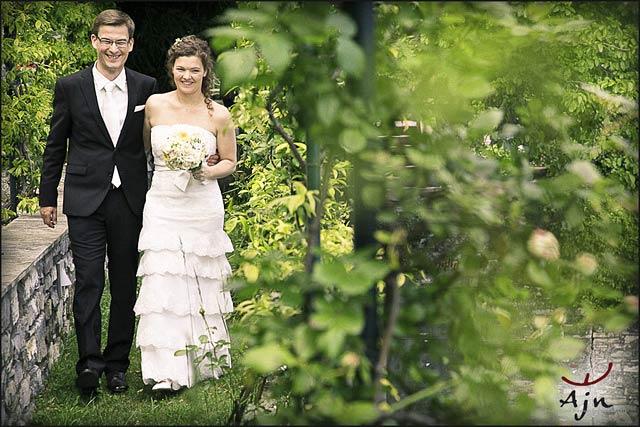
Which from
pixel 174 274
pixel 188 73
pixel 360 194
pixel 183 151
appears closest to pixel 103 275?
pixel 174 274

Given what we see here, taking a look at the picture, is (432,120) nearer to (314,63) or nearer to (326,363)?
(314,63)

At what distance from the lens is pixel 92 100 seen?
4887 mm

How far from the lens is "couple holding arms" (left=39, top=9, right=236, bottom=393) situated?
16.0 ft

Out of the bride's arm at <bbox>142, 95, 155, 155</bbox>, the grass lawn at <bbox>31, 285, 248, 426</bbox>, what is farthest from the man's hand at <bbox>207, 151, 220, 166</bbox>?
the grass lawn at <bbox>31, 285, 248, 426</bbox>

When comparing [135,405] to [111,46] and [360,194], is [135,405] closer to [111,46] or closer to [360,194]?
[111,46]

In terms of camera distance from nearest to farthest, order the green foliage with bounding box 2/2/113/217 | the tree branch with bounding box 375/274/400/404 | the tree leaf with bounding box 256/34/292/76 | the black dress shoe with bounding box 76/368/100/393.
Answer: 1. the tree leaf with bounding box 256/34/292/76
2. the tree branch with bounding box 375/274/400/404
3. the black dress shoe with bounding box 76/368/100/393
4. the green foliage with bounding box 2/2/113/217

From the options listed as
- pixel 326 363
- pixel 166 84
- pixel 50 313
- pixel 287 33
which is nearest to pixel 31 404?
pixel 50 313

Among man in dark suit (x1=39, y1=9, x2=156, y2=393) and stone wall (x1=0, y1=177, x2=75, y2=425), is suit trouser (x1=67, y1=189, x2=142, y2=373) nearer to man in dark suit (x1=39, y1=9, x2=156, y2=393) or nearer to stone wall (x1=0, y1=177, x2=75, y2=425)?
man in dark suit (x1=39, y1=9, x2=156, y2=393)

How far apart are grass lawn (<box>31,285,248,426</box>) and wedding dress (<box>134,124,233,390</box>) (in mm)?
113

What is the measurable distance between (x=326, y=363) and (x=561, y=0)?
4.75 ft

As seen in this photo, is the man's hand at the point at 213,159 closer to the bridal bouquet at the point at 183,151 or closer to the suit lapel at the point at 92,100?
the bridal bouquet at the point at 183,151

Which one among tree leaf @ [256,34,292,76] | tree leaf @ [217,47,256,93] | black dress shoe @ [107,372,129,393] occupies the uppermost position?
tree leaf @ [256,34,292,76]

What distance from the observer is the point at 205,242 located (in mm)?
5117

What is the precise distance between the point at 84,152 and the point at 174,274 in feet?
2.31
